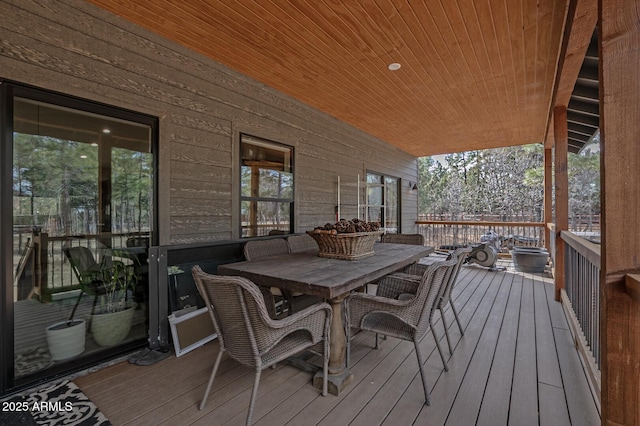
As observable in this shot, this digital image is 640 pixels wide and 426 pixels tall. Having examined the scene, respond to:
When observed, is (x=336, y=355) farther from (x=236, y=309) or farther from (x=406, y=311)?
(x=236, y=309)

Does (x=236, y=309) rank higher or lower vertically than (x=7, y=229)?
lower

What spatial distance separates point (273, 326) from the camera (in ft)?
5.15

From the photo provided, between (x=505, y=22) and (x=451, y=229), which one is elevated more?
(x=505, y=22)

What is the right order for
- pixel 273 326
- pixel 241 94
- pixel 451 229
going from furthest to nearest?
1. pixel 451 229
2. pixel 241 94
3. pixel 273 326

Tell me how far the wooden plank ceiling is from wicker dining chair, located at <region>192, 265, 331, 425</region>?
206 centimetres

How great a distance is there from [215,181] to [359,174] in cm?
332

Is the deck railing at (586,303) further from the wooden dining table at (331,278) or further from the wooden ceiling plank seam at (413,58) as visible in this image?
the wooden ceiling plank seam at (413,58)

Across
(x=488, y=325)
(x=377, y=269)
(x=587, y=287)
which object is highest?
(x=377, y=269)

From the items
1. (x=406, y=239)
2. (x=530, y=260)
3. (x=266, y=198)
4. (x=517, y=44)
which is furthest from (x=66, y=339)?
(x=530, y=260)

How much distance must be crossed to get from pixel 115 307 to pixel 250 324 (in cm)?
164

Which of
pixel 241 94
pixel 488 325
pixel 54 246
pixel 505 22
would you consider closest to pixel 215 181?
pixel 241 94

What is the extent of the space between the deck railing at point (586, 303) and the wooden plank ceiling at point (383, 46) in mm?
1873

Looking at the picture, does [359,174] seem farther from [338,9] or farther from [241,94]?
Result: [338,9]

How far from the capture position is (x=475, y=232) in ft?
27.3
